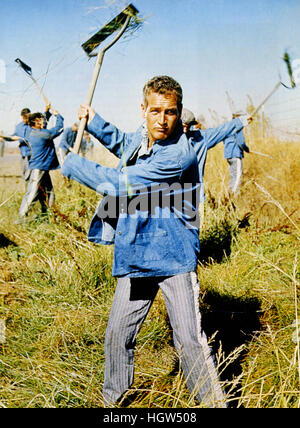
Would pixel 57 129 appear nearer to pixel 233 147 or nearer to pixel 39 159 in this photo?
pixel 39 159

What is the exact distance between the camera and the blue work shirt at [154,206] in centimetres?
158

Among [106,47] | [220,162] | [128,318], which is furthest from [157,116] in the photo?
[220,162]

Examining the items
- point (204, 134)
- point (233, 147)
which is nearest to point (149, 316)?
point (204, 134)

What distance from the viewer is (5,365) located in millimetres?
2359

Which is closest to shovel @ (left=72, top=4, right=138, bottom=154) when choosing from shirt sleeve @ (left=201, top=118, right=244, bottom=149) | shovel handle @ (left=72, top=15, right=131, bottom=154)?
shovel handle @ (left=72, top=15, right=131, bottom=154)

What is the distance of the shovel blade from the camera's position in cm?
176

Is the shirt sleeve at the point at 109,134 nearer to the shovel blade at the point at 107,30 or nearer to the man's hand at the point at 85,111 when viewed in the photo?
the man's hand at the point at 85,111

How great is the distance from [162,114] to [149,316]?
165cm

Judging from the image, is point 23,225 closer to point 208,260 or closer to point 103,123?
point 208,260

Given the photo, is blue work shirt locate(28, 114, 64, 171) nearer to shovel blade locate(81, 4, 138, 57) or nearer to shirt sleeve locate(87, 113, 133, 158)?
shirt sleeve locate(87, 113, 133, 158)

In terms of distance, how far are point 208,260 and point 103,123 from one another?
224 centimetres

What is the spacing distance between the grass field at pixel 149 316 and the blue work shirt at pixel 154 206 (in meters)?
0.44

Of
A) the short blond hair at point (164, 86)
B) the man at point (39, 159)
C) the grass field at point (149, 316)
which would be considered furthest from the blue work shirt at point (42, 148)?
the short blond hair at point (164, 86)

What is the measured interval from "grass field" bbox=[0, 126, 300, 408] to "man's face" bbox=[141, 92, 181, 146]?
2.45 ft
